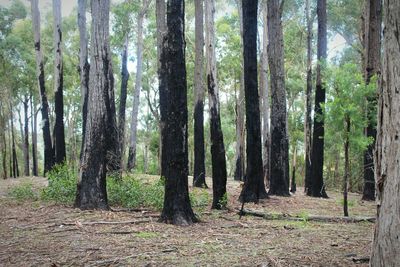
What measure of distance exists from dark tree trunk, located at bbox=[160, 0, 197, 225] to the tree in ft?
15.1

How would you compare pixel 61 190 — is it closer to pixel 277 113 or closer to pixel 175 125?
pixel 175 125

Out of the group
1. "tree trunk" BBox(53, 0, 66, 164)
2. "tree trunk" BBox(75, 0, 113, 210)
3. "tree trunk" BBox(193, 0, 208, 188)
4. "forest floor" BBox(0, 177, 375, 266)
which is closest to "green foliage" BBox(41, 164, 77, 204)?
"forest floor" BBox(0, 177, 375, 266)

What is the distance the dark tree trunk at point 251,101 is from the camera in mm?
11477

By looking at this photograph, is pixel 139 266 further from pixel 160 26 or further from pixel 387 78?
pixel 160 26

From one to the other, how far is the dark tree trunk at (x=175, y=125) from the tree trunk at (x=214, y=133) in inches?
86.4

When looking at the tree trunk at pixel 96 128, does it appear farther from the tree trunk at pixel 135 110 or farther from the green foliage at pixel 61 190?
the tree trunk at pixel 135 110

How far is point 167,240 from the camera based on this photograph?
655 centimetres

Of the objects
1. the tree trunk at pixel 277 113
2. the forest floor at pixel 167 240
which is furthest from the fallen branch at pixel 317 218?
the tree trunk at pixel 277 113

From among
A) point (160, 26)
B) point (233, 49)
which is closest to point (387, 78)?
point (160, 26)

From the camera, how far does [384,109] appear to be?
385 centimetres

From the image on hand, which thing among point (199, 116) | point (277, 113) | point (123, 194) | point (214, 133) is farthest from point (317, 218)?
point (199, 116)

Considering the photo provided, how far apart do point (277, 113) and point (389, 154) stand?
11900 mm

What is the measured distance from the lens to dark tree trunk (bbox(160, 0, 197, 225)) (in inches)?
313

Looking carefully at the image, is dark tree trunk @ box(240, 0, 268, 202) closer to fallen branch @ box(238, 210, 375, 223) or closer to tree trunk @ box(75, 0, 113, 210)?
fallen branch @ box(238, 210, 375, 223)
